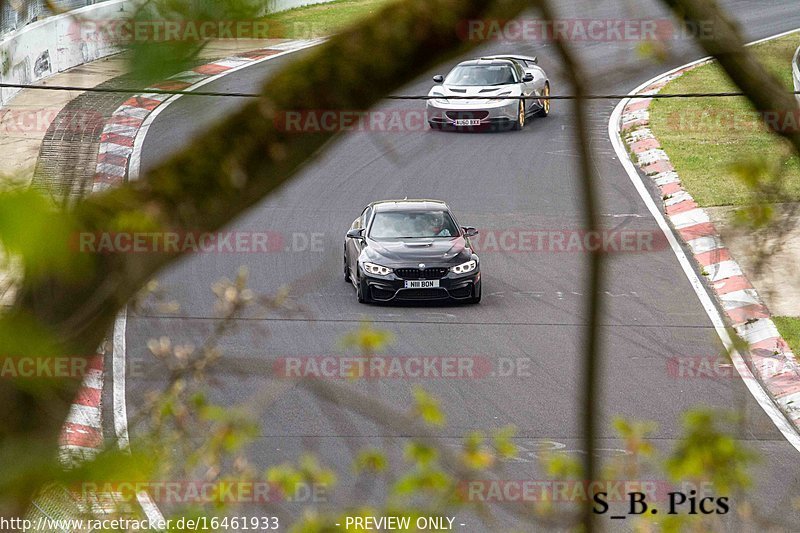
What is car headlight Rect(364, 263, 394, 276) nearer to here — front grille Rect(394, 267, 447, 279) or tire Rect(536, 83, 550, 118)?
front grille Rect(394, 267, 447, 279)

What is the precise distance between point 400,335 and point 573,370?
2.38 metres

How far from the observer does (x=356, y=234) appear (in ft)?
48.4

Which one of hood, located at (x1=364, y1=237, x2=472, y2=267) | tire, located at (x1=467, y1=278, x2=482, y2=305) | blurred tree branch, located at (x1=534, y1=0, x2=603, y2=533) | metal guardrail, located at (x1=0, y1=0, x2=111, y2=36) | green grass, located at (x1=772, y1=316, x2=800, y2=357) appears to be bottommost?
tire, located at (x1=467, y1=278, x2=482, y2=305)

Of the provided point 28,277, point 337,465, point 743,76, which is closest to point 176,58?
point 28,277

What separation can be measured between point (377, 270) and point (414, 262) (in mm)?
535

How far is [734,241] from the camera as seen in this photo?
2.59 meters

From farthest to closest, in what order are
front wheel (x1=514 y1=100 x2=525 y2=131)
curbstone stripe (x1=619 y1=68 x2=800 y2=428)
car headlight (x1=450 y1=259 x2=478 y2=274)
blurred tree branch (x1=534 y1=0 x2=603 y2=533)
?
front wheel (x1=514 y1=100 x2=525 y2=131)
car headlight (x1=450 y1=259 x2=478 y2=274)
curbstone stripe (x1=619 y1=68 x2=800 y2=428)
blurred tree branch (x1=534 y1=0 x2=603 y2=533)

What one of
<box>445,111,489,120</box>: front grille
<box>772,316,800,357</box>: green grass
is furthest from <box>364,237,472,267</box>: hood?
<box>445,111,489,120</box>: front grille

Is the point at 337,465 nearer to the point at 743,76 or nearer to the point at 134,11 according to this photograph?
the point at 743,76

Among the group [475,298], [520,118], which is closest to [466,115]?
[520,118]

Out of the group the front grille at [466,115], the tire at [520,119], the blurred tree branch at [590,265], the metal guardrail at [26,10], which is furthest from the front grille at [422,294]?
the metal guardrail at [26,10]

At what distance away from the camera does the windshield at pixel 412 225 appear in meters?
15.3

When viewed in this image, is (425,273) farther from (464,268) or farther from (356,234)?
(356,234)

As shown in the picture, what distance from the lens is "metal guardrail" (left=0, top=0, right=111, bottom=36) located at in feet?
4.64
